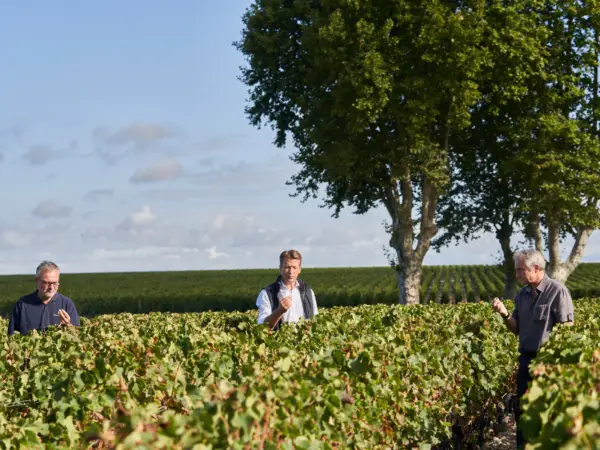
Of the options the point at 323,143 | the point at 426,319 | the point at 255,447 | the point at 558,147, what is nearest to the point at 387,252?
the point at 323,143

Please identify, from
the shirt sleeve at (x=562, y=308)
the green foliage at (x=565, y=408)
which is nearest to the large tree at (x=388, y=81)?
the shirt sleeve at (x=562, y=308)

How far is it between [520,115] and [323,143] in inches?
309

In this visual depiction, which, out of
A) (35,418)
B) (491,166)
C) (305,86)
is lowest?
(35,418)

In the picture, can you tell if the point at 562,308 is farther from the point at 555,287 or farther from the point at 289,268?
the point at 289,268

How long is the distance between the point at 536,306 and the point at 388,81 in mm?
18917

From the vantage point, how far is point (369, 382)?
6324mm

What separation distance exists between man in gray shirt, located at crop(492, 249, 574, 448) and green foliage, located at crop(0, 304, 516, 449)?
877 millimetres

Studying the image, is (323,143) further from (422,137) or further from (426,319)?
(426,319)

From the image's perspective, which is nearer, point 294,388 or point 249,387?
point 249,387

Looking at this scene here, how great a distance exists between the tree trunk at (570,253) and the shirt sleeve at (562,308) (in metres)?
24.0

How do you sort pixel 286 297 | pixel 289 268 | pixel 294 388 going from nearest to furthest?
1. pixel 294 388
2. pixel 286 297
3. pixel 289 268

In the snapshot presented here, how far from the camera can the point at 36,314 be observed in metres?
9.99

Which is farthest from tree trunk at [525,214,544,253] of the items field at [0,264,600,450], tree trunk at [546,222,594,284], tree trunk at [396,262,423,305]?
field at [0,264,600,450]

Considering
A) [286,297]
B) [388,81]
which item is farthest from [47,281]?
[388,81]
